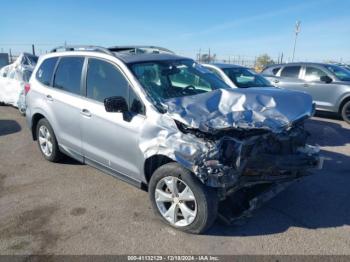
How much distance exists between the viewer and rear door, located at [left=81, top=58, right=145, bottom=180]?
3.72 metres

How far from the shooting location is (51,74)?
203 inches

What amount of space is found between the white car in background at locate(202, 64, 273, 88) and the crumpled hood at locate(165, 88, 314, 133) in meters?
3.91

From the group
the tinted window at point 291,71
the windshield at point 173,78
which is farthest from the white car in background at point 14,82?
the tinted window at point 291,71

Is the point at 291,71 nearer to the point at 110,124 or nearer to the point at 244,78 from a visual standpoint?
the point at 244,78

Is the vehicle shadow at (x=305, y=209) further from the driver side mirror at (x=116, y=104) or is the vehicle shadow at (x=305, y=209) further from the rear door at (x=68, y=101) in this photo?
the rear door at (x=68, y=101)

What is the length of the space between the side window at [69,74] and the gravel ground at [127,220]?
1373mm

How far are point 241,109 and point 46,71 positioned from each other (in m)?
3.49

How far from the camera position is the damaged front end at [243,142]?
3.06m

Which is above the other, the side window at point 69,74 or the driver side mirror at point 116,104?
the side window at point 69,74

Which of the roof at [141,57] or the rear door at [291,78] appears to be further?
the rear door at [291,78]

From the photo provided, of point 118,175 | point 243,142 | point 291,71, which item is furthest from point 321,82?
point 118,175

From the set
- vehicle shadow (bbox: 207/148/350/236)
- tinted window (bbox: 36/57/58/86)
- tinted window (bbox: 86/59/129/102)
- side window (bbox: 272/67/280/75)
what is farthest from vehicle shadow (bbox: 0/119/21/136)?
side window (bbox: 272/67/280/75)

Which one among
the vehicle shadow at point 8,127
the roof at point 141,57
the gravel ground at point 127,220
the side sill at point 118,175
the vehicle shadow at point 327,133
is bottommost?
the vehicle shadow at point 8,127

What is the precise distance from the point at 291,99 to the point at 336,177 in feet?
6.18
